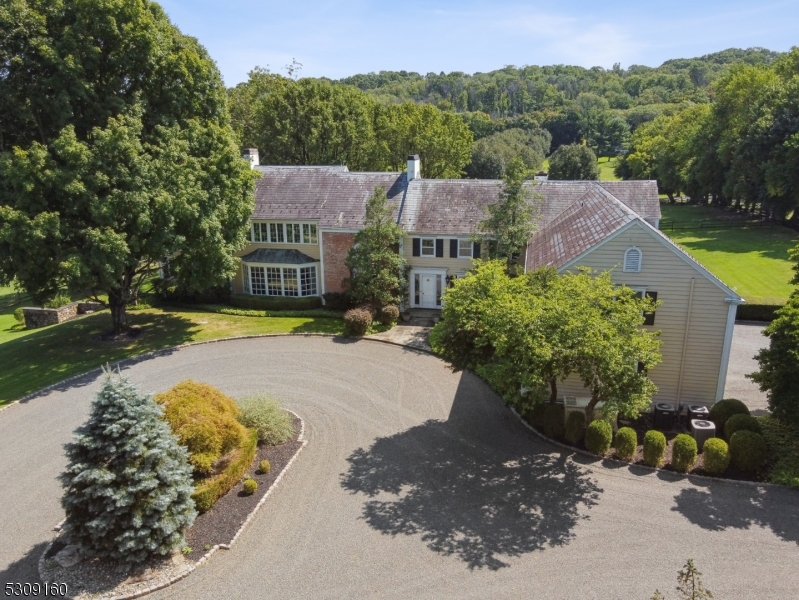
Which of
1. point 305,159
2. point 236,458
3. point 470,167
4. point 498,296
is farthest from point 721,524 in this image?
point 470,167

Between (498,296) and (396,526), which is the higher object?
(498,296)

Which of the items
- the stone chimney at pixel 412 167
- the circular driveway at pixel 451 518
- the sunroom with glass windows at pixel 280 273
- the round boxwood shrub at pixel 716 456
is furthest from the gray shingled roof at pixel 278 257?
the round boxwood shrub at pixel 716 456

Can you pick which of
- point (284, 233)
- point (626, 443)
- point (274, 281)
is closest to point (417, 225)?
point (284, 233)

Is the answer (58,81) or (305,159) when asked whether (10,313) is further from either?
(305,159)

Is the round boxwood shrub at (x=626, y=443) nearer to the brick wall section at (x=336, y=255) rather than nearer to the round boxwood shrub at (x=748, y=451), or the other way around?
the round boxwood shrub at (x=748, y=451)

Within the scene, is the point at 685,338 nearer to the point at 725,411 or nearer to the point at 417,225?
the point at 725,411

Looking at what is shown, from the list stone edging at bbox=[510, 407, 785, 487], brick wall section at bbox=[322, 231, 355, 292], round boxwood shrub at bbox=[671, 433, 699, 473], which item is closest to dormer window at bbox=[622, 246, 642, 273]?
round boxwood shrub at bbox=[671, 433, 699, 473]
